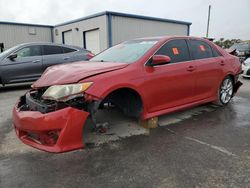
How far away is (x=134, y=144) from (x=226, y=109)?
8.97 feet

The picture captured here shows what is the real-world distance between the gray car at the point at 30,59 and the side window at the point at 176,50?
3874 millimetres

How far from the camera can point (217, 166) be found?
271 cm

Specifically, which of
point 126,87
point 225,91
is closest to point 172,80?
point 126,87

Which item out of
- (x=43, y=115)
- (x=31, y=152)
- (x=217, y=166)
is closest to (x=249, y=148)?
(x=217, y=166)

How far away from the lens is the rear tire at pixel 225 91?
5183 millimetres

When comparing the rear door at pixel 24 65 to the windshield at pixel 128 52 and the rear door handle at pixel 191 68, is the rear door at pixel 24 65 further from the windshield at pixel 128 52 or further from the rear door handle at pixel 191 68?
the rear door handle at pixel 191 68

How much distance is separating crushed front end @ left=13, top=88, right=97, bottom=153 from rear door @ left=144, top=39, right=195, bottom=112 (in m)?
1.16

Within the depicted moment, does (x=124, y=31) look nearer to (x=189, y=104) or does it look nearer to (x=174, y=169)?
(x=189, y=104)

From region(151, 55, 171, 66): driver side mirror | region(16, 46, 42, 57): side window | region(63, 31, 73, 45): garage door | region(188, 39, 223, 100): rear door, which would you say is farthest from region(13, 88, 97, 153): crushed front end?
region(63, 31, 73, 45): garage door

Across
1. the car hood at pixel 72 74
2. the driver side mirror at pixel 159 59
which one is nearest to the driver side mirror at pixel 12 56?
the car hood at pixel 72 74

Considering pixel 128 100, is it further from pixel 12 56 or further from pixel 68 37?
pixel 68 37

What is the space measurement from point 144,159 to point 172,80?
5.19 feet

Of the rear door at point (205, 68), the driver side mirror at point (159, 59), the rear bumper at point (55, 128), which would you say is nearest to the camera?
the rear bumper at point (55, 128)

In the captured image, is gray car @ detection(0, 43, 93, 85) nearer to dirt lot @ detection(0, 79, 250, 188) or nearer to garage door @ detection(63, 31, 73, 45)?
dirt lot @ detection(0, 79, 250, 188)
